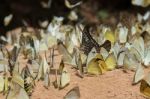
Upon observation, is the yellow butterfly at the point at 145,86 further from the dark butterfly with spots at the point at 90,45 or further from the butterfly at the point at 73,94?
the dark butterfly with spots at the point at 90,45

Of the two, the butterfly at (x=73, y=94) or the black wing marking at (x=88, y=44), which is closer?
the butterfly at (x=73, y=94)

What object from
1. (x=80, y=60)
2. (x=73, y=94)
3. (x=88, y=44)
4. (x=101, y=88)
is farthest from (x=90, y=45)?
(x=73, y=94)

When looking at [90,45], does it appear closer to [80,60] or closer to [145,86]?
[80,60]

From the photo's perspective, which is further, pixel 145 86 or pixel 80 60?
pixel 80 60

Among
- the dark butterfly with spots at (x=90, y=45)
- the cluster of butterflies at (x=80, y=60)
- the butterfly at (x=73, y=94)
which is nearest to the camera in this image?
the butterfly at (x=73, y=94)

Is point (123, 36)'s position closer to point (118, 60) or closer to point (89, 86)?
point (118, 60)

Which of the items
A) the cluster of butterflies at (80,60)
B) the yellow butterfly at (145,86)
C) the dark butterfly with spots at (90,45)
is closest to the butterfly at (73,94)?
the cluster of butterflies at (80,60)

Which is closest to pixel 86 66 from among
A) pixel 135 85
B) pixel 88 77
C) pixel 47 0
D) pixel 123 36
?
pixel 88 77

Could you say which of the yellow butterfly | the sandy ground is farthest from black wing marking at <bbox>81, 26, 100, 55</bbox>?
the yellow butterfly
